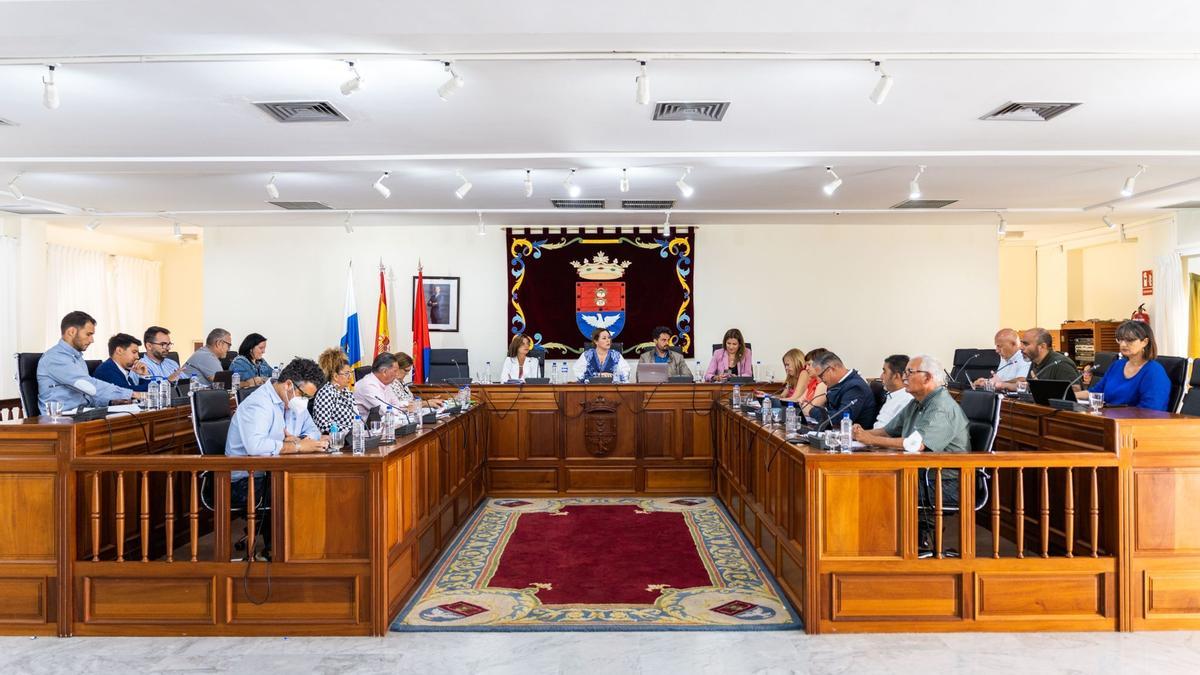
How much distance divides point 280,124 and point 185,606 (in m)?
3.26

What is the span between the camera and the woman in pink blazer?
8.12m

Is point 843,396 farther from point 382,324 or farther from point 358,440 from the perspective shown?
point 382,324

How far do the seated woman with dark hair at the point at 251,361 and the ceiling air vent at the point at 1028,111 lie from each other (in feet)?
20.3

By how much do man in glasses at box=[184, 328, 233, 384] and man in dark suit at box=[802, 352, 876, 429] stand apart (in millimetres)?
5320

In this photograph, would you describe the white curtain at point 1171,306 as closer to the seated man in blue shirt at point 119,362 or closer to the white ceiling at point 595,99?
the white ceiling at point 595,99

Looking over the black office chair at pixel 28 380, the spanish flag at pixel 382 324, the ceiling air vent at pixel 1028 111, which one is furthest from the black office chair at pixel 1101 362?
the black office chair at pixel 28 380

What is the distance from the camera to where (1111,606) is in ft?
12.3

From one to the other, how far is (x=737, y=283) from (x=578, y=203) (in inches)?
104

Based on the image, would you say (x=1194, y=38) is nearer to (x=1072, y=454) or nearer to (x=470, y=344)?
(x=1072, y=454)

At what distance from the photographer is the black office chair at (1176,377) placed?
4.86m

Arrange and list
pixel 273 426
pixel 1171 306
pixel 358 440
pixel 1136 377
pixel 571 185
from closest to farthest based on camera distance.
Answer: pixel 358 440, pixel 273 426, pixel 1136 377, pixel 571 185, pixel 1171 306

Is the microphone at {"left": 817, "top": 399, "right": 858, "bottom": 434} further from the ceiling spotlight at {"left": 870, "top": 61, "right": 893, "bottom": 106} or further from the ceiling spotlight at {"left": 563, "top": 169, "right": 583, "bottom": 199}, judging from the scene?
the ceiling spotlight at {"left": 563, "top": 169, "right": 583, "bottom": 199}

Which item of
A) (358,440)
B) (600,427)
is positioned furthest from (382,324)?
(358,440)

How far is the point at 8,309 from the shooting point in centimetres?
943
